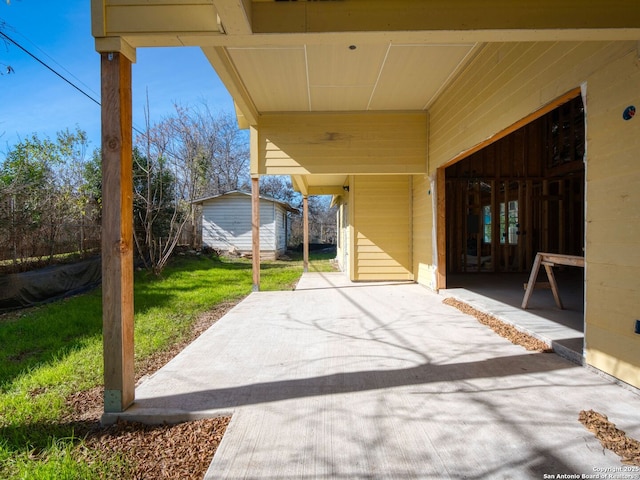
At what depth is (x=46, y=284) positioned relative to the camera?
A: 6.36 m

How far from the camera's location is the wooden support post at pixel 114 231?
2156mm

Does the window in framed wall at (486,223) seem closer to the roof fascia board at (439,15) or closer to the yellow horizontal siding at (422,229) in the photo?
the yellow horizontal siding at (422,229)

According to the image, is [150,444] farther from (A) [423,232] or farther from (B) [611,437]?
(A) [423,232]

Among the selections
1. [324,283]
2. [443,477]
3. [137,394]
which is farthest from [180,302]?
[443,477]

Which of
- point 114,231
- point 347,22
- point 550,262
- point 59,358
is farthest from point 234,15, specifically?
point 550,262

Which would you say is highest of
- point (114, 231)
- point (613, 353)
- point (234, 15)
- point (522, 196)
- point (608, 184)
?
point (234, 15)

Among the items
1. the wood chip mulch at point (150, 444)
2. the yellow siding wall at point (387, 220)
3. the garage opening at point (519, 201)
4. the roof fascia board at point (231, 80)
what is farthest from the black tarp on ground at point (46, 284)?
the garage opening at point (519, 201)

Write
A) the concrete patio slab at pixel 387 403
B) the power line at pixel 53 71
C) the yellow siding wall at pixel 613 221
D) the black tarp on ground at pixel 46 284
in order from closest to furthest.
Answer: the concrete patio slab at pixel 387 403
the yellow siding wall at pixel 613 221
the power line at pixel 53 71
the black tarp on ground at pixel 46 284

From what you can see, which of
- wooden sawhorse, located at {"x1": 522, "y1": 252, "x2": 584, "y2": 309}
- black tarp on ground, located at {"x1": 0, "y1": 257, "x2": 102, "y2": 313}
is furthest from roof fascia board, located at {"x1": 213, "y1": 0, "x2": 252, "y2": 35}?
black tarp on ground, located at {"x1": 0, "y1": 257, "x2": 102, "y2": 313}

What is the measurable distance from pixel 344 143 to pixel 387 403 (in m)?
5.36

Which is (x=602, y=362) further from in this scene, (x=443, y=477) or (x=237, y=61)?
(x=237, y=61)

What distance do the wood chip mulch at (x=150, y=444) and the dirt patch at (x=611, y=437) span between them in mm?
1961

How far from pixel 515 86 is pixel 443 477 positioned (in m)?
3.77

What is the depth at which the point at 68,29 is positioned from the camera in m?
6.21
